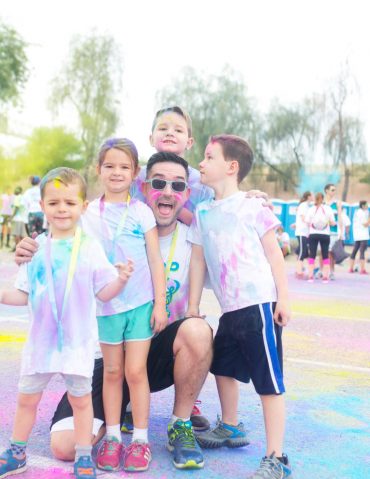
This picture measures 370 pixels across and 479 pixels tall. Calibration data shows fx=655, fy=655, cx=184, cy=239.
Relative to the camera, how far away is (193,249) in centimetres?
379

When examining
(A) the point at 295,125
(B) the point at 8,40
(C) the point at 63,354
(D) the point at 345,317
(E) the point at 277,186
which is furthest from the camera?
(E) the point at 277,186

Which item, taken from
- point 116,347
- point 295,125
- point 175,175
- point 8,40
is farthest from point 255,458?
point 295,125

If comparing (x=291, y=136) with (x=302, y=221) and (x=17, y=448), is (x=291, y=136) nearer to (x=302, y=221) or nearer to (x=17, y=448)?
(x=302, y=221)

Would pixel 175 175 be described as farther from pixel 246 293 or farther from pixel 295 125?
pixel 295 125

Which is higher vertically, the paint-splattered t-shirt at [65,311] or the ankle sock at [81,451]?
the paint-splattered t-shirt at [65,311]

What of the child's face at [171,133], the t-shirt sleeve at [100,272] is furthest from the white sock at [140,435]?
the child's face at [171,133]

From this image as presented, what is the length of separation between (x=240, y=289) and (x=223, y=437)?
901mm

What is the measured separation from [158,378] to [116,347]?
16.0 inches

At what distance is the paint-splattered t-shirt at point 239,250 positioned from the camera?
3.45 m

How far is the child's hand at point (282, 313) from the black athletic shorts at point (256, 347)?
0.03 metres

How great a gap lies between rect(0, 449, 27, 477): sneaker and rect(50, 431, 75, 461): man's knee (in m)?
0.21

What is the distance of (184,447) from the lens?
340cm

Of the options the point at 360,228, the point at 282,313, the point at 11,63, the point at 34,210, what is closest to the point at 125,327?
the point at 282,313

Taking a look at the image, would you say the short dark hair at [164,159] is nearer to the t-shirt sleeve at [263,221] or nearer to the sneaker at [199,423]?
the t-shirt sleeve at [263,221]
